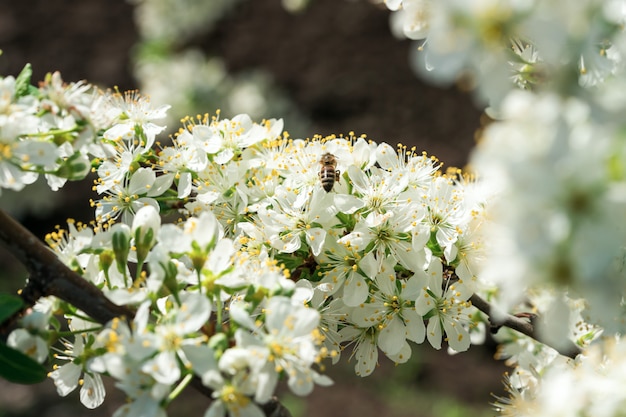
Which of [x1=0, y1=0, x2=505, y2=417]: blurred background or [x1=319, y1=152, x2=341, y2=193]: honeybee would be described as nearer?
[x1=319, y1=152, x2=341, y2=193]: honeybee

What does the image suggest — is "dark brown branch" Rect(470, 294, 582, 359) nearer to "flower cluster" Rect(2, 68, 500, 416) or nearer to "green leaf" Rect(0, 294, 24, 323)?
"flower cluster" Rect(2, 68, 500, 416)

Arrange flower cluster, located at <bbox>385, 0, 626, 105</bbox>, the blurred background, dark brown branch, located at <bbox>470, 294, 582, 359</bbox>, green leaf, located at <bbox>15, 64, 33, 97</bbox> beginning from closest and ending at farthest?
flower cluster, located at <bbox>385, 0, 626, 105</bbox>, green leaf, located at <bbox>15, 64, 33, 97</bbox>, dark brown branch, located at <bbox>470, 294, 582, 359</bbox>, the blurred background

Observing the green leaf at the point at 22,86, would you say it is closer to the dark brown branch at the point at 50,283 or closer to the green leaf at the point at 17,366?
the dark brown branch at the point at 50,283

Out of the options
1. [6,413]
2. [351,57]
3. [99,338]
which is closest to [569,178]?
[99,338]

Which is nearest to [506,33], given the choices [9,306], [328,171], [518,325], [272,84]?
[328,171]

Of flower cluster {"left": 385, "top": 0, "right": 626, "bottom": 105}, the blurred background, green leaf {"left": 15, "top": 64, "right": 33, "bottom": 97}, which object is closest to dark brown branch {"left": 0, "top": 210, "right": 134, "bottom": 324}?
green leaf {"left": 15, "top": 64, "right": 33, "bottom": 97}
